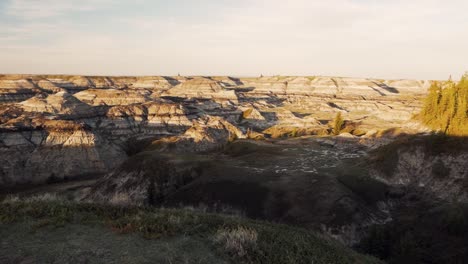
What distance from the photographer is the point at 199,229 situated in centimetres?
1630

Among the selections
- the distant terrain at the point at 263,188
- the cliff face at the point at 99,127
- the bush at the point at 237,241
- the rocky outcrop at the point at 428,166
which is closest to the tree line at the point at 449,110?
the distant terrain at the point at 263,188

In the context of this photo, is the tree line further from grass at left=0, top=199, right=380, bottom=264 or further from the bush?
the bush

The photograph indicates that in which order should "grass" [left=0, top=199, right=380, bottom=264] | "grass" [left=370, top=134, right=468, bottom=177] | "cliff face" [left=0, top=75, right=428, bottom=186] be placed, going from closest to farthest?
"grass" [left=0, top=199, right=380, bottom=264] → "grass" [left=370, top=134, right=468, bottom=177] → "cliff face" [left=0, top=75, right=428, bottom=186]

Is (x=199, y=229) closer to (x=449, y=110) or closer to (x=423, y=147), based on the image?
(x=423, y=147)

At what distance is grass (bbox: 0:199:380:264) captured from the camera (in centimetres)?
1440

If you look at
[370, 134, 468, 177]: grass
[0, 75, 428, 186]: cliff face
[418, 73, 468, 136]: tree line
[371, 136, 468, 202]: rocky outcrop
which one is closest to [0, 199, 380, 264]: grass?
[371, 136, 468, 202]: rocky outcrop

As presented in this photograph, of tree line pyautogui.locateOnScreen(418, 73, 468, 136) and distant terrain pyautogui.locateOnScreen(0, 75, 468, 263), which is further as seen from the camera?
tree line pyautogui.locateOnScreen(418, 73, 468, 136)

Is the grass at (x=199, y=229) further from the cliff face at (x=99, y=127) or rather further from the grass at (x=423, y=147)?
the cliff face at (x=99, y=127)

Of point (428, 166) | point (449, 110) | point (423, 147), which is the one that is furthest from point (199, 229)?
point (449, 110)

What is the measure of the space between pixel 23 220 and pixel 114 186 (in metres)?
48.0

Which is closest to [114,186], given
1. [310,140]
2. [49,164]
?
[49,164]

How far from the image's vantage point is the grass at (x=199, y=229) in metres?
14.4

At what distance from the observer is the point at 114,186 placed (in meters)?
62.7

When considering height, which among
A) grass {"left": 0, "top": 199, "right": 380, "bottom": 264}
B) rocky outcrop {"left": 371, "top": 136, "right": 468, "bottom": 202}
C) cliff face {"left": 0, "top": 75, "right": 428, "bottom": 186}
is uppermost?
grass {"left": 0, "top": 199, "right": 380, "bottom": 264}
